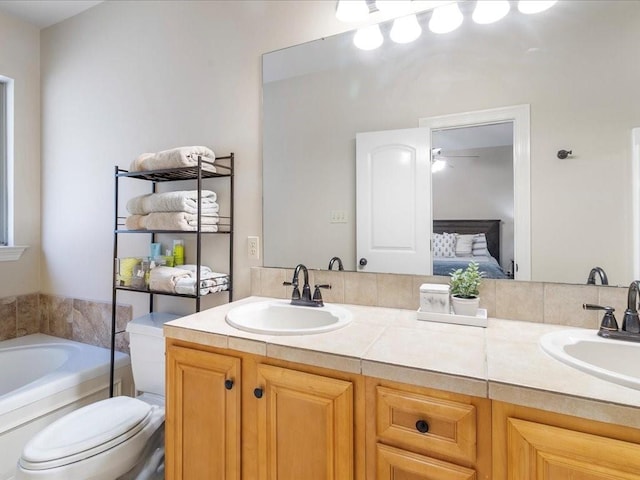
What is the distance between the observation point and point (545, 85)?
120 cm

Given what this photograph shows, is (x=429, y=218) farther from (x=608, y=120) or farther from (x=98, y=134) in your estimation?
(x=98, y=134)

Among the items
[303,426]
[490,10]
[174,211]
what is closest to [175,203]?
[174,211]

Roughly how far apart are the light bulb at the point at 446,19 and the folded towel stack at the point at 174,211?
1.23 metres

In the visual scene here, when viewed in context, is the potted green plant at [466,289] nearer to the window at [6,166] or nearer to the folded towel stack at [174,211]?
the folded towel stack at [174,211]

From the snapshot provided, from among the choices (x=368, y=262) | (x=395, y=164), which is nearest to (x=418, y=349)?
(x=368, y=262)

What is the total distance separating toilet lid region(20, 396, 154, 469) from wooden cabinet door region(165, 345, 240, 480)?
0.86 feet

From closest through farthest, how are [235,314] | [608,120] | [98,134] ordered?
1. [608,120]
2. [235,314]
3. [98,134]

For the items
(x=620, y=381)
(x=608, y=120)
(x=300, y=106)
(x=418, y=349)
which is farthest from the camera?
(x=300, y=106)

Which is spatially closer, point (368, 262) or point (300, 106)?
point (368, 262)

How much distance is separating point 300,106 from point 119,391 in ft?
6.11

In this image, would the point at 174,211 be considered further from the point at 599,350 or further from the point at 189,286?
the point at 599,350

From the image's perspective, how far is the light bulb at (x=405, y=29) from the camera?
1388 millimetres

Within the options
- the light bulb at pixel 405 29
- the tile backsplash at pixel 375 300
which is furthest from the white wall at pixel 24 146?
the light bulb at pixel 405 29

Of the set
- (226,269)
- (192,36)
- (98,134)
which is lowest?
(226,269)
